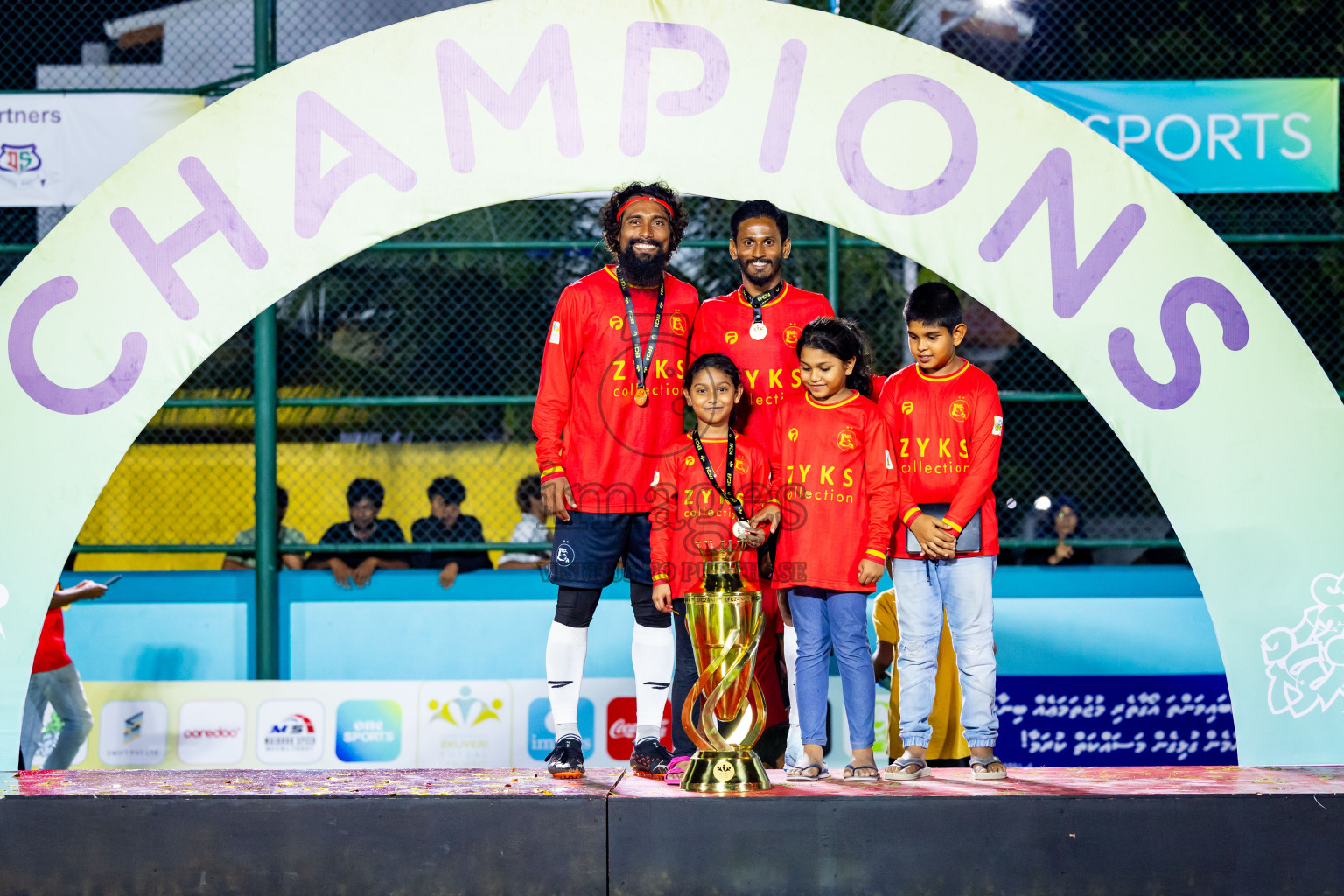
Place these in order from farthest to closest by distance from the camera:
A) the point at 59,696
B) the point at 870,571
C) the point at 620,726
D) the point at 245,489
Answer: the point at 245,489 → the point at 620,726 → the point at 59,696 → the point at 870,571

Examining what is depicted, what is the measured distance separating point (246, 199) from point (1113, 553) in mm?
4894

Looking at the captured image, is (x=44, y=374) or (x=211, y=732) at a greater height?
(x=44, y=374)

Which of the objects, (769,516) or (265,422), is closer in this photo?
(769,516)

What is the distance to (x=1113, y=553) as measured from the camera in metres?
7.05

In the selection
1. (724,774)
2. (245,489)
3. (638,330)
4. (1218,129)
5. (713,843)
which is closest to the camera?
(713,843)

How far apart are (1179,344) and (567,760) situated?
2.68 meters

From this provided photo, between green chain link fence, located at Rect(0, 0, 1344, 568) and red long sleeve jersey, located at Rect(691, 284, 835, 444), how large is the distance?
8.01 feet

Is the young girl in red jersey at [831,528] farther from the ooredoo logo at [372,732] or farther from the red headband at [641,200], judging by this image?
the ooredoo logo at [372,732]

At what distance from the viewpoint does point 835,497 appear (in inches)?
159

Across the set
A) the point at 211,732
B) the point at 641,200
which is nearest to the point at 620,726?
the point at 211,732

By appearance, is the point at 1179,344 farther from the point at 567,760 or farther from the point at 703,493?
the point at 567,760

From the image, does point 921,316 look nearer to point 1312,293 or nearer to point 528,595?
point 528,595

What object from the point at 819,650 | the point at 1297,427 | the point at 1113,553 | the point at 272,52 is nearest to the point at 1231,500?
the point at 1297,427

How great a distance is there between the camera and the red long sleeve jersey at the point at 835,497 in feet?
13.1
